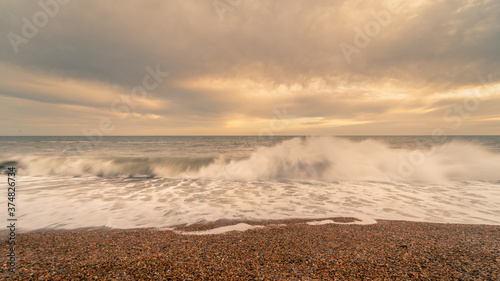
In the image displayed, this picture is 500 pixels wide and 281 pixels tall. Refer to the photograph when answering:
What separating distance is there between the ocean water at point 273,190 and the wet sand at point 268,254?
5.39 ft

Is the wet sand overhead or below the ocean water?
overhead

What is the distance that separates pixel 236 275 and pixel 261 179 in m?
12.2

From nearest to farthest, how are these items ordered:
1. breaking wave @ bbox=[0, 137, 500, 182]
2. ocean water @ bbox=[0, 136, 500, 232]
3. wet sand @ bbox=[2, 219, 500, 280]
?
1. wet sand @ bbox=[2, 219, 500, 280]
2. ocean water @ bbox=[0, 136, 500, 232]
3. breaking wave @ bbox=[0, 137, 500, 182]

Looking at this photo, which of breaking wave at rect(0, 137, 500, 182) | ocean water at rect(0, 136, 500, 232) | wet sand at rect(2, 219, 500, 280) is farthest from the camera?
breaking wave at rect(0, 137, 500, 182)

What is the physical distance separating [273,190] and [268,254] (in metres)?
7.81

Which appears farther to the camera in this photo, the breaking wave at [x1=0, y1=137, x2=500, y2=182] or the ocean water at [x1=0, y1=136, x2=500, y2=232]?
the breaking wave at [x1=0, y1=137, x2=500, y2=182]

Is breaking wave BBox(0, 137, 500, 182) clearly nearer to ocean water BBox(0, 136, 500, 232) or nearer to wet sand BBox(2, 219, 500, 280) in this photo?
ocean water BBox(0, 136, 500, 232)

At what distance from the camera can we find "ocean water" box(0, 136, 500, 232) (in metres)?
7.70

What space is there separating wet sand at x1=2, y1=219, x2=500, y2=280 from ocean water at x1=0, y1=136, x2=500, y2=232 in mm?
1644

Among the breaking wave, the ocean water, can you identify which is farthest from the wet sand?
the breaking wave

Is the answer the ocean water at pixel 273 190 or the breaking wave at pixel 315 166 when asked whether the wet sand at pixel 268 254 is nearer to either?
the ocean water at pixel 273 190

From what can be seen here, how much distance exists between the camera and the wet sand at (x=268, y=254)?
11.7ft

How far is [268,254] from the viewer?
4.32 meters

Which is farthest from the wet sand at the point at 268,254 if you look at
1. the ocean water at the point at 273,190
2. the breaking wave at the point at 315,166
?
the breaking wave at the point at 315,166
